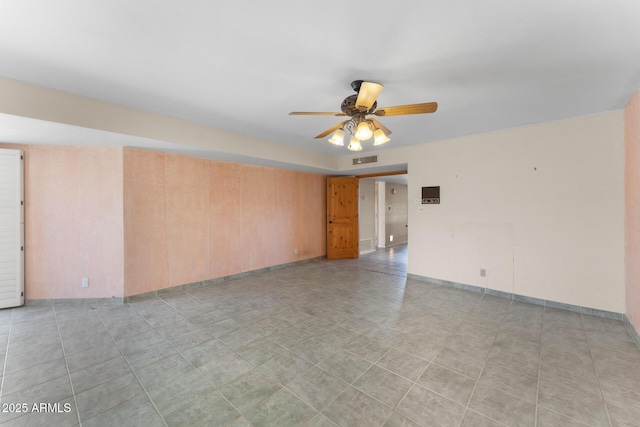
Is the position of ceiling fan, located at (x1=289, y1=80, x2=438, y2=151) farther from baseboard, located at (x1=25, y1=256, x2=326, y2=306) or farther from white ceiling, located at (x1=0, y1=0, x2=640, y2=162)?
baseboard, located at (x1=25, y1=256, x2=326, y2=306)

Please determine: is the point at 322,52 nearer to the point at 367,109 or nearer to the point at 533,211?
the point at 367,109

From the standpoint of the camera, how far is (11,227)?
11.3ft

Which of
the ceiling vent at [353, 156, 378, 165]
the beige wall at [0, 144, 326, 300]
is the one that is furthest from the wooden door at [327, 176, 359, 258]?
the beige wall at [0, 144, 326, 300]

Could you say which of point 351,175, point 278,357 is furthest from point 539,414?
point 351,175

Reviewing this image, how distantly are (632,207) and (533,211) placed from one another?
95 cm

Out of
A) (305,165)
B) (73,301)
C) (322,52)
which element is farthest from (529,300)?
(73,301)

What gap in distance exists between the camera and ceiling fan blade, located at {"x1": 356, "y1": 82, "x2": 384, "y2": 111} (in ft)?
6.65

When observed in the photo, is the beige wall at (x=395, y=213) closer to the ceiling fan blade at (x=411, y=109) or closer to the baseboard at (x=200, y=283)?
the baseboard at (x=200, y=283)

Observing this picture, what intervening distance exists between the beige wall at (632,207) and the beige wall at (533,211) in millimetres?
159

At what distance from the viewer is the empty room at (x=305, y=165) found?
5.65ft

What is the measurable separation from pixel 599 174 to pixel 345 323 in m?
3.69

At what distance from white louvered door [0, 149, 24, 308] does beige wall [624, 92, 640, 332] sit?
7384 mm

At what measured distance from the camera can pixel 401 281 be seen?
4766mm

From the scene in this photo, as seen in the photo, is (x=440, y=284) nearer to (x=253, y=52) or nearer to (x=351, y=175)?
(x=351, y=175)
